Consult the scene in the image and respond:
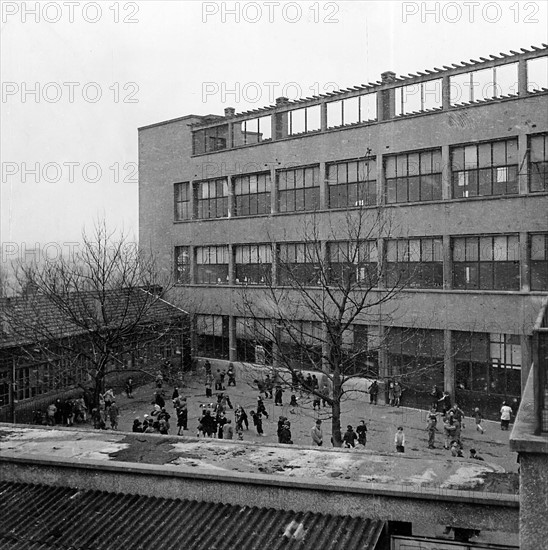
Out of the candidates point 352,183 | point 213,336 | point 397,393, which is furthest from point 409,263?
point 213,336

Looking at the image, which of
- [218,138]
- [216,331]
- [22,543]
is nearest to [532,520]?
[22,543]

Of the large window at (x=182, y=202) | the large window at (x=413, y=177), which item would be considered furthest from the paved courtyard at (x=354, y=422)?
the large window at (x=182, y=202)

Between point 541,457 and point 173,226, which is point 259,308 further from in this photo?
point 541,457

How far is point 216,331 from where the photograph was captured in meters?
41.0

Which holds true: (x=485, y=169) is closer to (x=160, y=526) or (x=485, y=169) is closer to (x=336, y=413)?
(x=336, y=413)

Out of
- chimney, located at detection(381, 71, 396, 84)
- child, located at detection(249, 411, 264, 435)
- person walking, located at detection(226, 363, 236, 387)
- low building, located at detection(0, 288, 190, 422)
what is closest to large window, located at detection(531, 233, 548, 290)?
chimney, located at detection(381, 71, 396, 84)

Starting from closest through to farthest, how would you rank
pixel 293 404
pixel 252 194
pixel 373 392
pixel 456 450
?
pixel 456 450 → pixel 293 404 → pixel 373 392 → pixel 252 194

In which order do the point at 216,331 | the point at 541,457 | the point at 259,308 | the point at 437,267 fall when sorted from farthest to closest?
the point at 216,331 → the point at 259,308 → the point at 437,267 → the point at 541,457

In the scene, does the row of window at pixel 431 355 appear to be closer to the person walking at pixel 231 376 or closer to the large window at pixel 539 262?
the large window at pixel 539 262

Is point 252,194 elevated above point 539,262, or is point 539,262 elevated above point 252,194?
point 252,194

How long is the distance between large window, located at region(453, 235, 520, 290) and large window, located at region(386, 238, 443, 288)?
0.79 metres

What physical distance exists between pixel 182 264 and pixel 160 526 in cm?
3359

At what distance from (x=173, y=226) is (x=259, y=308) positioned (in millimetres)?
9549

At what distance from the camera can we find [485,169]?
29.3 meters
